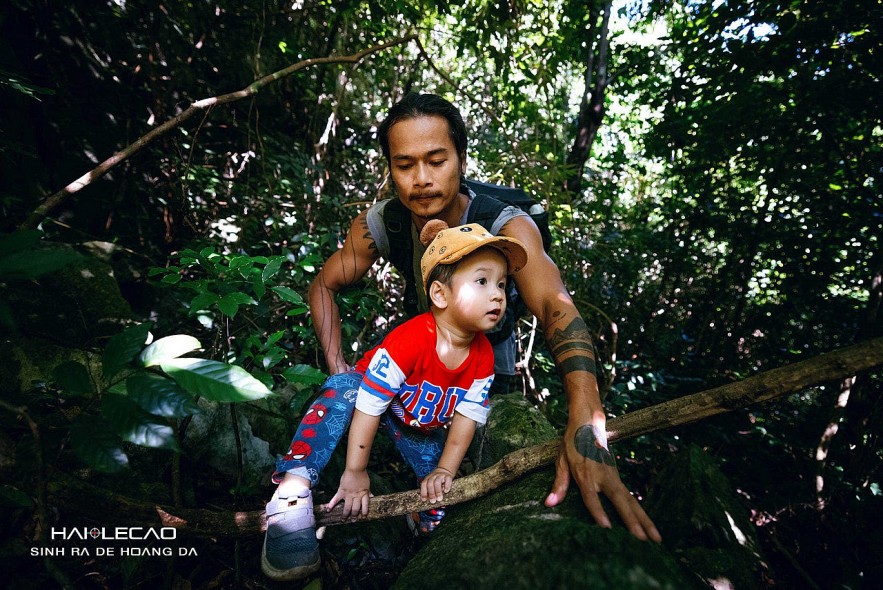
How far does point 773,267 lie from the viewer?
4.30 m

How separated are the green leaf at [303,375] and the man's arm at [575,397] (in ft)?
3.37

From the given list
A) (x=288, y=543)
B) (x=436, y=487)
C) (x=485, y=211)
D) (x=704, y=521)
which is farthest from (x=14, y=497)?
(x=704, y=521)

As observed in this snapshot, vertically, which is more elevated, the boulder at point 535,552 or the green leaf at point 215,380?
the green leaf at point 215,380

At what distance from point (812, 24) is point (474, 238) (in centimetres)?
298

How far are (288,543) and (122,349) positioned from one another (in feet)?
3.23

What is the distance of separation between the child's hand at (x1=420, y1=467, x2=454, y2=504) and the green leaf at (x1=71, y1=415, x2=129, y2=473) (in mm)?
1014

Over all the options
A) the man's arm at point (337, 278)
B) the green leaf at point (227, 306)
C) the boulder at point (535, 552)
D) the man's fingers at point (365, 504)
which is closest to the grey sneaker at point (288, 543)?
the man's fingers at point (365, 504)

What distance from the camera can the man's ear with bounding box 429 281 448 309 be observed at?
1.66 m

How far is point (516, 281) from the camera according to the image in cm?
200

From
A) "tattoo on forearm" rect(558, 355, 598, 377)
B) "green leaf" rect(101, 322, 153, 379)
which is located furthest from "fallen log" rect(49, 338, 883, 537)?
"green leaf" rect(101, 322, 153, 379)

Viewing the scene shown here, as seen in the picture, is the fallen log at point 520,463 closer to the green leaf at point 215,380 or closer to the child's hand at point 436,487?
the child's hand at point 436,487

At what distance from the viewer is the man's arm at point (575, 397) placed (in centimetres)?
130

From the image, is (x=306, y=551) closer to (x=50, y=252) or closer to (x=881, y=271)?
(x=50, y=252)

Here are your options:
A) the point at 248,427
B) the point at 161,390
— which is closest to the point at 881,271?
the point at 161,390
